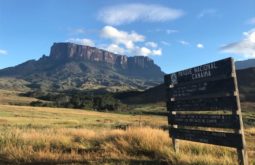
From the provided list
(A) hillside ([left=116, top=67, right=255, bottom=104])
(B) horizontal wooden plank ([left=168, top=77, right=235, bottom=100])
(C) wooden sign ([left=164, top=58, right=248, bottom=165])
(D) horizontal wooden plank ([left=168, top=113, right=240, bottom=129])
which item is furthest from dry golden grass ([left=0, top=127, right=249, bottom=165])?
(A) hillside ([left=116, top=67, right=255, bottom=104])

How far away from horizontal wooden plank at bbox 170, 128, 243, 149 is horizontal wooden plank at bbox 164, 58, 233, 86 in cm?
129

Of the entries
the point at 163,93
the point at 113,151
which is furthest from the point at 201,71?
the point at 163,93

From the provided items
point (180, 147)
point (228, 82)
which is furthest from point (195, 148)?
point (228, 82)

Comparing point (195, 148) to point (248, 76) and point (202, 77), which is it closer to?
point (202, 77)

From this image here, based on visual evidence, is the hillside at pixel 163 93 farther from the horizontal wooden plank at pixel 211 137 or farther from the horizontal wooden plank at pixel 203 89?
the horizontal wooden plank at pixel 211 137

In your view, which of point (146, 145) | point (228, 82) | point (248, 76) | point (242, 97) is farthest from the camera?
point (248, 76)

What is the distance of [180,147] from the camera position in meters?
11.2

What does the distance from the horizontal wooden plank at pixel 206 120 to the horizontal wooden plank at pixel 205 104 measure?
18cm

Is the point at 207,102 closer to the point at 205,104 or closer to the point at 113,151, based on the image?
the point at 205,104

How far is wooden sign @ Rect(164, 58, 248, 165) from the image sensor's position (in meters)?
7.98

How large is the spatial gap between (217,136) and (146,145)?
2.80 metres

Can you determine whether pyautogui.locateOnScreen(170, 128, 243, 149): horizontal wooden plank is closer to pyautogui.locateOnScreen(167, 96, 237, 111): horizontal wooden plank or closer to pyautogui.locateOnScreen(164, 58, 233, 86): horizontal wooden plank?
pyautogui.locateOnScreen(167, 96, 237, 111): horizontal wooden plank

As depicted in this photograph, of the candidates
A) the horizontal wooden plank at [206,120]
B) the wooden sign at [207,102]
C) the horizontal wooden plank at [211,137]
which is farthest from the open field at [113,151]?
the horizontal wooden plank at [206,120]

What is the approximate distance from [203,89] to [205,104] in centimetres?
37
